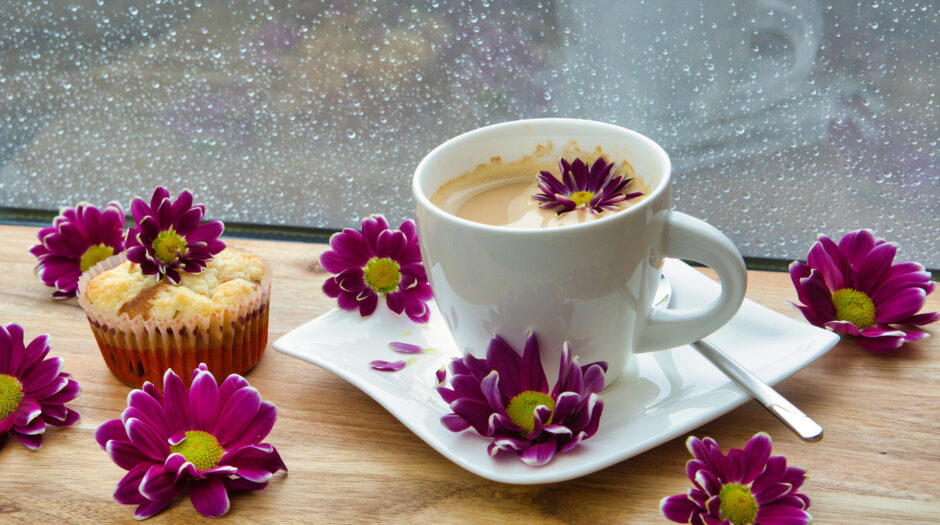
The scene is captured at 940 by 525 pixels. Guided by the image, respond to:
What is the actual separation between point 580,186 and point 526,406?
207 mm

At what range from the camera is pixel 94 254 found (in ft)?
3.12

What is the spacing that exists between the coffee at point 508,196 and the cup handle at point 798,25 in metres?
0.33

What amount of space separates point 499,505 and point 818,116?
0.62 meters

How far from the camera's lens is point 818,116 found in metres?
1.00

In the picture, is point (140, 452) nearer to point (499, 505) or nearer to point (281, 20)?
point (499, 505)

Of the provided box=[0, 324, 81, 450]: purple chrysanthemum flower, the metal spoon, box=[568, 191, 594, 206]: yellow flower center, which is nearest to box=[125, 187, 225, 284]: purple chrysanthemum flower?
box=[0, 324, 81, 450]: purple chrysanthemum flower

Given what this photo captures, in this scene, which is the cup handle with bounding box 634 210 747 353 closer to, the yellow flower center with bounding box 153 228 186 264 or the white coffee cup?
the white coffee cup

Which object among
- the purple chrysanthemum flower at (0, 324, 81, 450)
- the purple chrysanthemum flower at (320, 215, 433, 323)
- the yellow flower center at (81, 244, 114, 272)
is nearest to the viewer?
the purple chrysanthemum flower at (0, 324, 81, 450)

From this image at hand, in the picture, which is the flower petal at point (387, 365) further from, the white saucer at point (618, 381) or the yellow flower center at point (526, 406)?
the yellow flower center at point (526, 406)

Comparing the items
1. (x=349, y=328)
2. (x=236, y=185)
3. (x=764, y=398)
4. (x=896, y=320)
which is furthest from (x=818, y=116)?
(x=236, y=185)

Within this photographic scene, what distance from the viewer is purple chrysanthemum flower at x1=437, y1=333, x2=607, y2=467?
63 cm

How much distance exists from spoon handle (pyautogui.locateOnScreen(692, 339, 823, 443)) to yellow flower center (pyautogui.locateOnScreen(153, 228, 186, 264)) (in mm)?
458

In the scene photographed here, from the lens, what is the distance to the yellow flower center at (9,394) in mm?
723

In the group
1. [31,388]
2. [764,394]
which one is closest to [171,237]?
[31,388]
